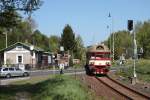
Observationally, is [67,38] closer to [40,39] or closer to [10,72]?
[40,39]

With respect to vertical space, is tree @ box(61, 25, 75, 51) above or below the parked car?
above

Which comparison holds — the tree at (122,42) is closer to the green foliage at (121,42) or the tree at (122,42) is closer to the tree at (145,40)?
the green foliage at (121,42)

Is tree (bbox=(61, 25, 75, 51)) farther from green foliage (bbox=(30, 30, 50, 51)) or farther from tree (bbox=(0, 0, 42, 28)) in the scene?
tree (bbox=(0, 0, 42, 28))

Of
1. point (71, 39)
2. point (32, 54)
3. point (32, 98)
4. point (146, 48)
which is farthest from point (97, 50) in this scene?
point (146, 48)

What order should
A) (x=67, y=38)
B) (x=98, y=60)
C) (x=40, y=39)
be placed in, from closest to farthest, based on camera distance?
(x=98, y=60) → (x=67, y=38) → (x=40, y=39)

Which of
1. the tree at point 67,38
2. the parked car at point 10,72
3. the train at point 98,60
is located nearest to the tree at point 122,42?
the tree at point 67,38

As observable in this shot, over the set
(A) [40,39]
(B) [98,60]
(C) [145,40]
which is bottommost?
(B) [98,60]

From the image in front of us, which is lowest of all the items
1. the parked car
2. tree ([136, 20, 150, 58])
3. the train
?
the parked car

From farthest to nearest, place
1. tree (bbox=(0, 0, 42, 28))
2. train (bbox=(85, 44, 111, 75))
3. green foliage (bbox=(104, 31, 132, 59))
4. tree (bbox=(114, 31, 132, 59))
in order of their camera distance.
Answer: green foliage (bbox=(104, 31, 132, 59))
tree (bbox=(114, 31, 132, 59))
train (bbox=(85, 44, 111, 75))
tree (bbox=(0, 0, 42, 28))

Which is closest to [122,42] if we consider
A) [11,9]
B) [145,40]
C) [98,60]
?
[145,40]

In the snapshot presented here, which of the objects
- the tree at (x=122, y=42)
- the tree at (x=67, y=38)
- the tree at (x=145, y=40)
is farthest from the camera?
the tree at (x=145, y=40)

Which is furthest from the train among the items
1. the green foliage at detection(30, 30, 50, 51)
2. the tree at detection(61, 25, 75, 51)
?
the green foliage at detection(30, 30, 50, 51)

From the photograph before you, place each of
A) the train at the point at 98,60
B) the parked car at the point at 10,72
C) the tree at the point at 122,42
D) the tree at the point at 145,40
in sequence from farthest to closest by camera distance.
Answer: the tree at the point at 145,40, the tree at the point at 122,42, the parked car at the point at 10,72, the train at the point at 98,60

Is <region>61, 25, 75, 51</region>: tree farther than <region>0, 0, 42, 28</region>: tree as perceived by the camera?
Yes
